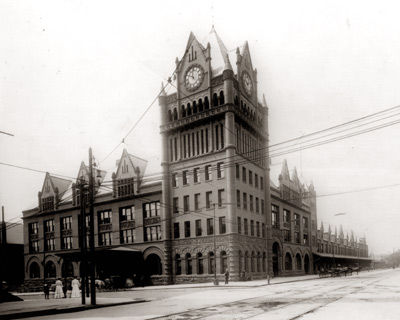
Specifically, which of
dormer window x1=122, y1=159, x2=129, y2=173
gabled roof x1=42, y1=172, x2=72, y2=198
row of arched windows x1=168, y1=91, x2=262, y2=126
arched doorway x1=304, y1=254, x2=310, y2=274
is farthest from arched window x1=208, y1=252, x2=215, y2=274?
arched doorway x1=304, y1=254, x2=310, y2=274

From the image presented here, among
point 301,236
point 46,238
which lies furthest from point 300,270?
point 46,238

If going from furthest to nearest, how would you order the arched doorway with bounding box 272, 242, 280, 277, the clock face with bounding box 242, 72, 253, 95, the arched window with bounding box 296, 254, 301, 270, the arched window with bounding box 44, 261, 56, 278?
the arched window with bounding box 296, 254, 301, 270 → the arched window with bounding box 44, 261, 56, 278 → the arched doorway with bounding box 272, 242, 280, 277 → the clock face with bounding box 242, 72, 253, 95

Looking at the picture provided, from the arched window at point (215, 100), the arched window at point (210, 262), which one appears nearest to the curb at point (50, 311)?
the arched window at point (210, 262)

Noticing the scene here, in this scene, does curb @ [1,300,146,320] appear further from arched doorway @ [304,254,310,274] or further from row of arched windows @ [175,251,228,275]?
arched doorway @ [304,254,310,274]

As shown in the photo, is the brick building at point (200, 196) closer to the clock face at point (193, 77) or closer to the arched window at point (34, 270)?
the clock face at point (193, 77)

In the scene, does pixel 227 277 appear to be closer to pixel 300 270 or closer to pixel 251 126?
pixel 251 126

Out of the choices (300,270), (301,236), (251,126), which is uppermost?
(251,126)

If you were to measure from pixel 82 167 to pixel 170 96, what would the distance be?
58.7 ft

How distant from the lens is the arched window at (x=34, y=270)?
6313cm

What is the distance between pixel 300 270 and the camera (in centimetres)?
6469

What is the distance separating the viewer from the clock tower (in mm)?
44906

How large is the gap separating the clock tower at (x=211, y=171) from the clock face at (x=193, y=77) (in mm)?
111

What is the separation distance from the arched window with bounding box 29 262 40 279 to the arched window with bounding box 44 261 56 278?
2610 mm

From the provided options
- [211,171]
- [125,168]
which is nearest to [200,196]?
[211,171]
